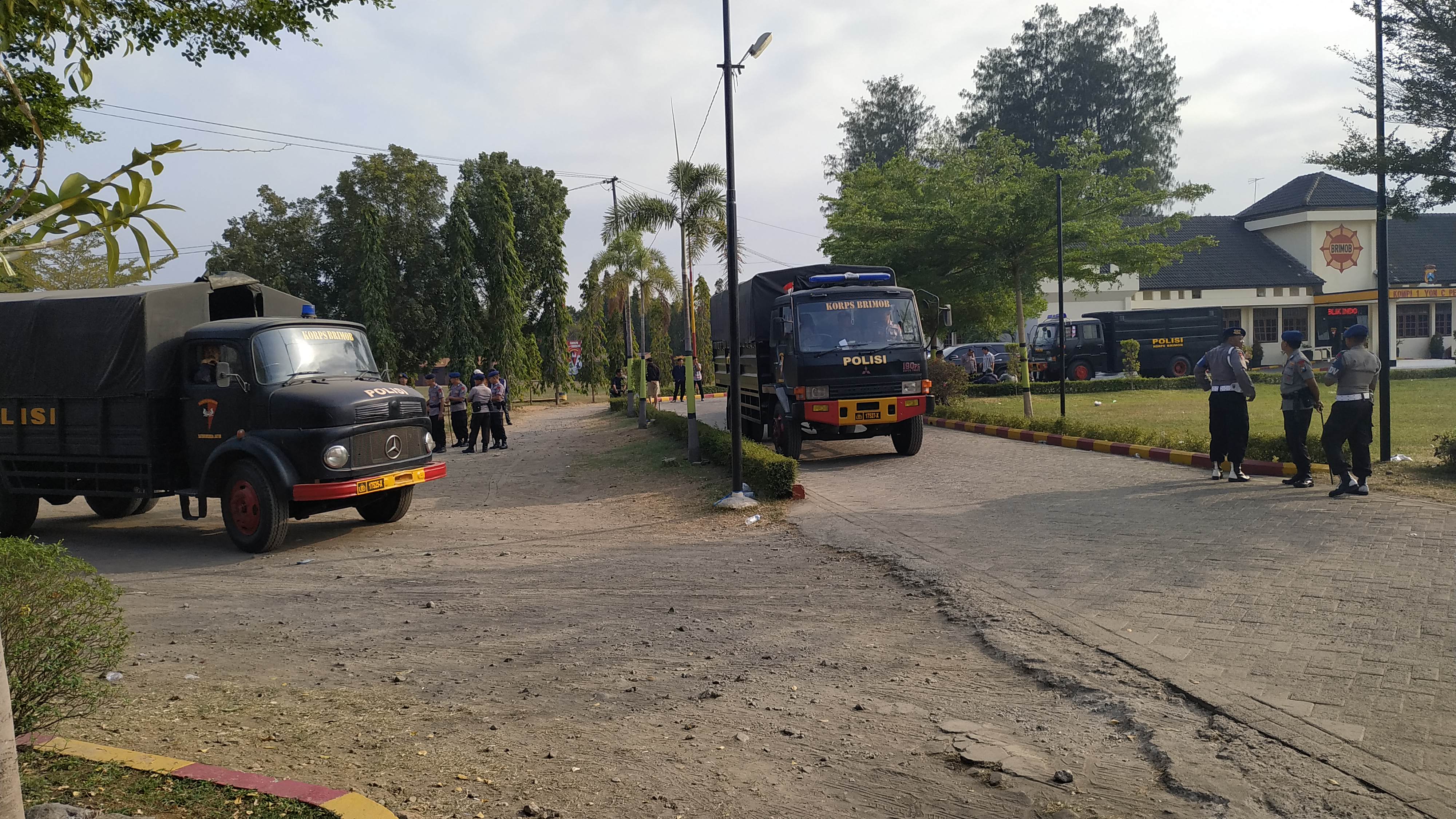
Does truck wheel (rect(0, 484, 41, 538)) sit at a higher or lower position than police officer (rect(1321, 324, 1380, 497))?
lower

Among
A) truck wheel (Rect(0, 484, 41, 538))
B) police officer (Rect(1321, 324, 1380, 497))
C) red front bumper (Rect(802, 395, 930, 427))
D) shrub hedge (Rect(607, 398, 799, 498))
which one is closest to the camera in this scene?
police officer (Rect(1321, 324, 1380, 497))

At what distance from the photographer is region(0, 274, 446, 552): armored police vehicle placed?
9.88m

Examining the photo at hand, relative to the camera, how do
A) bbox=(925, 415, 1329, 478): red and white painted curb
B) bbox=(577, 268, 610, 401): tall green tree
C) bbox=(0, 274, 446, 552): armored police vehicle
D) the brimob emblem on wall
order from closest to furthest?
bbox=(0, 274, 446, 552): armored police vehicle → bbox=(925, 415, 1329, 478): red and white painted curb → bbox=(577, 268, 610, 401): tall green tree → the brimob emblem on wall

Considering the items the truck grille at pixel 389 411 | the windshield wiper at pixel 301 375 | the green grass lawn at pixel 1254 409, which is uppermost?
the windshield wiper at pixel 301 375

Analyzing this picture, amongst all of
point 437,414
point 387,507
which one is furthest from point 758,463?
point 437,414

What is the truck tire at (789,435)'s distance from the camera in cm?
1505

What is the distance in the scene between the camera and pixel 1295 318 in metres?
47.5

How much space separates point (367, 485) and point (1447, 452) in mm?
12127

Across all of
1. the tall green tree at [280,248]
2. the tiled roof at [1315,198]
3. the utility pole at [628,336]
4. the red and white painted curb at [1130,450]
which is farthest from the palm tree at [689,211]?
the tiled roof at [1315,198]

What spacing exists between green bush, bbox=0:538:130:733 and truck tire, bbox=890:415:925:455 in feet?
40.6

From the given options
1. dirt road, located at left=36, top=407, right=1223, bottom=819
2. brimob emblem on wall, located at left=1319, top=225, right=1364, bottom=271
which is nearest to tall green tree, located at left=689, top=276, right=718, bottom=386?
brimob emblem on wall, located at left=1319, top=225, right=1364, bottom=271

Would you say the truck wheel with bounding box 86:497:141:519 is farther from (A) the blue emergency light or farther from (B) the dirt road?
(A) the blue emergency light

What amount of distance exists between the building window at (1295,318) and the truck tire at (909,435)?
39.0 m

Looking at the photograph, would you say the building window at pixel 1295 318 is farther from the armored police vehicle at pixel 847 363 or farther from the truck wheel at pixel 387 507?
the truck wheel at pixel 387 507
